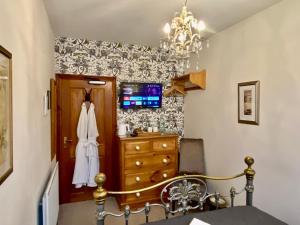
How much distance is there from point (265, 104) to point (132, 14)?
6.17 ft

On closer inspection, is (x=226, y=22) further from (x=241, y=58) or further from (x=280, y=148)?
(x=280, y=148)

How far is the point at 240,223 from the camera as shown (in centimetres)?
161

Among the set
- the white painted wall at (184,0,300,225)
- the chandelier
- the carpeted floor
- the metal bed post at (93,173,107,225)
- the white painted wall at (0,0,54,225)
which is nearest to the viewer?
the white painted wall at (0,0,54,225)

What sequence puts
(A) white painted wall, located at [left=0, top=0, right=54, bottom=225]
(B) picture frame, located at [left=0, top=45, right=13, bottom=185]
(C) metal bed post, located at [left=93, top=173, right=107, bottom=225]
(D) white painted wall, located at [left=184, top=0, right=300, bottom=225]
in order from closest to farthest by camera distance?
(B) picture frame, located at [left=0, top=45, right=13, bottom=185] < (A) white painted wall, located at [left=0, top=0, right=54, bottom=225] < (C) metal bed post, located at [left=93, top=173, right=107, bottom=225] < (D) white painted wall, located at [left=184, top=0, right=300, bottom=225]

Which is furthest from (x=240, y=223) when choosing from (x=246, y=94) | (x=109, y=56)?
(x=109, y=56)

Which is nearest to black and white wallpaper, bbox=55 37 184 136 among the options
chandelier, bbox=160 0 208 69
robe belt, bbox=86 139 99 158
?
robe belt, bbox=86 139 99 158

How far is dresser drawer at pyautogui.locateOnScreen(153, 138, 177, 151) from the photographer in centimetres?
362

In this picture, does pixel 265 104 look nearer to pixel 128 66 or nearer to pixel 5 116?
pixel 128 66

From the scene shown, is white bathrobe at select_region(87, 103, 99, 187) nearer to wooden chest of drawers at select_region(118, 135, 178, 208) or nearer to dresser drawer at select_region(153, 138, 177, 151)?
wooden chest of drawers at select_region(118, 135, 178, 208)

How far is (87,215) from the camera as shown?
3.27 meters

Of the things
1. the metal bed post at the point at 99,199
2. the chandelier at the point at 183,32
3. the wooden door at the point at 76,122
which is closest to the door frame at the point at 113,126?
the wooden door at the point at 76,122

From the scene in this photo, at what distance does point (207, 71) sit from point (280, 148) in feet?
5.51

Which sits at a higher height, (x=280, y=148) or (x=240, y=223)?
(x=280, y=148)

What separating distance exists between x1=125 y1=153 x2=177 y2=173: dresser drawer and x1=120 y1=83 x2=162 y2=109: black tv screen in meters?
0.91
